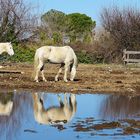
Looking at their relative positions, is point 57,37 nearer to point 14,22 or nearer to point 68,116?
point 14,22

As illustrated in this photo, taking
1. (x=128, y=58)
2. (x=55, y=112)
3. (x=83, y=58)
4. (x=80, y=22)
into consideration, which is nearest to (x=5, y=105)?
(x=55, y=112)

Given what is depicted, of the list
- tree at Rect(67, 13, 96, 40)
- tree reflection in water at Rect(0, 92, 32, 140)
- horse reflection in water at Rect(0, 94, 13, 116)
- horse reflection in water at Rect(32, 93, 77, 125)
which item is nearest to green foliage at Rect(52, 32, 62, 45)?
tree at Rect(67, 13, 96, 40)

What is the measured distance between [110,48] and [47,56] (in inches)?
999

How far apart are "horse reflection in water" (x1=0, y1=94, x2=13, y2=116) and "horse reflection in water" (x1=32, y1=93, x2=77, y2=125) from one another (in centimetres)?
73

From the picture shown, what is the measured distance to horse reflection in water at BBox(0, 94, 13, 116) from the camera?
13272mm

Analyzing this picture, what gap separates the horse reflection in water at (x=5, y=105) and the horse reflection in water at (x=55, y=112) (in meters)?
0.73

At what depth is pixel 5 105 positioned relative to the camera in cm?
1458

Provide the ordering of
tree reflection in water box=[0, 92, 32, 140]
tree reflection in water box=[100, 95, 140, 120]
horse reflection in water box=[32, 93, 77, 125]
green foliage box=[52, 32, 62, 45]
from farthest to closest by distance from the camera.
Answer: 1. green foliage box=[52, 32, 62, 45]
2. tree reflection in water box=[100, 95, 140, 120]
3. horse reflection in water box=[32, 93, 77, 125]
4. tree reflection in water box=[0, 92, 32, 140]

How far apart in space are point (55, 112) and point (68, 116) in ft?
2.28

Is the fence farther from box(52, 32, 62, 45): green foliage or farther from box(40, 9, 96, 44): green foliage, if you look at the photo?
box(52, 32, 62, 45): green foliage

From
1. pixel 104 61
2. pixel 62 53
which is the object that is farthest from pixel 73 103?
pixel 104 61

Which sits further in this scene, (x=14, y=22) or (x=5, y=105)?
(x=14, y=22)

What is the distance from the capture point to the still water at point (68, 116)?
10617 mm

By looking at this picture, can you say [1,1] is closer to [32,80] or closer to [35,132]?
[32,80]
